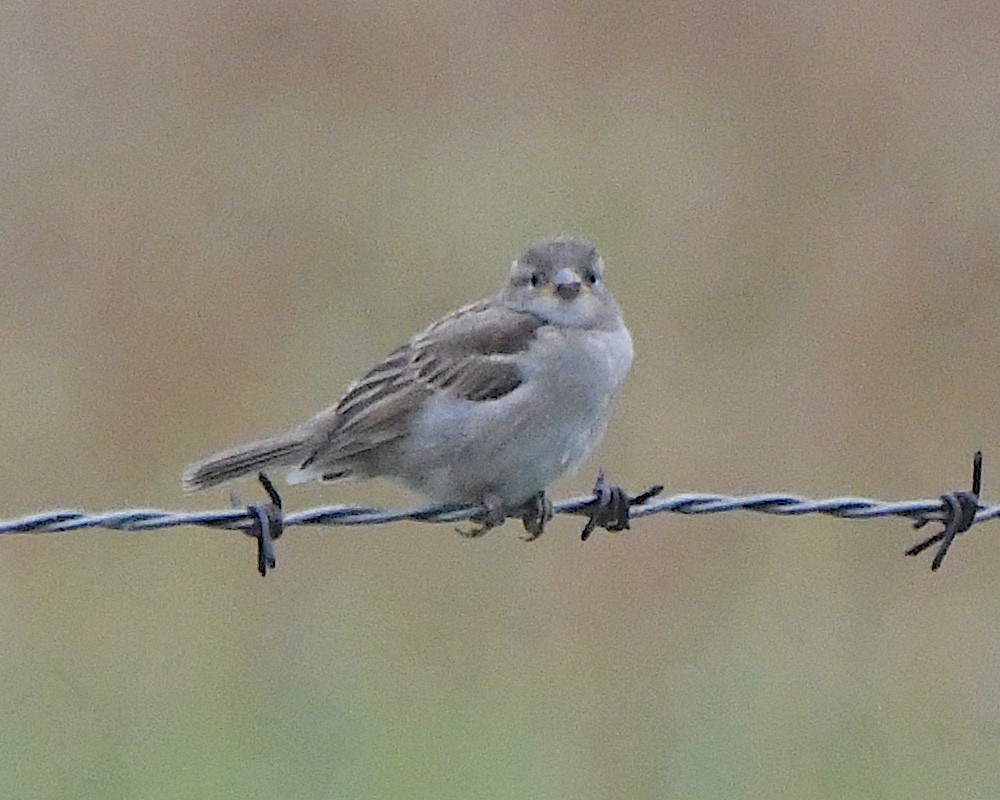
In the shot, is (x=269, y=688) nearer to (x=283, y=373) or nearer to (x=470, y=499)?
(x=470, y=499)

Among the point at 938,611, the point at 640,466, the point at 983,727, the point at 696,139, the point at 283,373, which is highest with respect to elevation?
the point at 696,139

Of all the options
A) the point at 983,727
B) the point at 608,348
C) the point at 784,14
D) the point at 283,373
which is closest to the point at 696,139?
the point at 784,14

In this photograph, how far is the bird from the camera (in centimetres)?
653

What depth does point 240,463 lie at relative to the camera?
6.72 m

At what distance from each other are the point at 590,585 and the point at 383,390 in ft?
7.00

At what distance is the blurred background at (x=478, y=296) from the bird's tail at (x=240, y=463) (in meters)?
1.12

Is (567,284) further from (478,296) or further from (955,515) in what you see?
(478,296)

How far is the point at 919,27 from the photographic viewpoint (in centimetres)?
1425

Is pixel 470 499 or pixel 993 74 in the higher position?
pixel 993 74

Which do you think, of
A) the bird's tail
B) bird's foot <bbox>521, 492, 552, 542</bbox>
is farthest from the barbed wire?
the bird's tail

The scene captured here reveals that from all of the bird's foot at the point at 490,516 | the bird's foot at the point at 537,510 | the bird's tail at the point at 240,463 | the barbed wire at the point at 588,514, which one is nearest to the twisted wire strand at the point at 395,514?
the barbed wire at the point at 588,514

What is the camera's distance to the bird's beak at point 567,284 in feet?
A: 22.7

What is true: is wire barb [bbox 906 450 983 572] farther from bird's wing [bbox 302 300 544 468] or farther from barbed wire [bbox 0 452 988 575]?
bird's wing [bbox 302 300 544 468]

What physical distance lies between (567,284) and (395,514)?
5.83 ft
